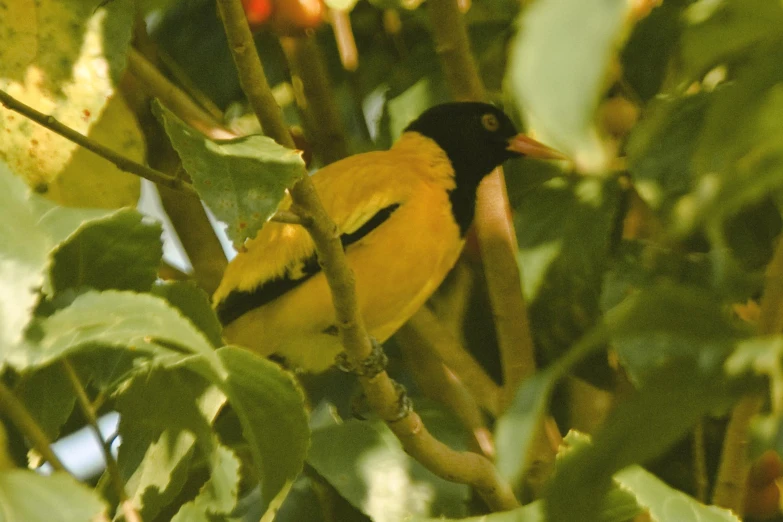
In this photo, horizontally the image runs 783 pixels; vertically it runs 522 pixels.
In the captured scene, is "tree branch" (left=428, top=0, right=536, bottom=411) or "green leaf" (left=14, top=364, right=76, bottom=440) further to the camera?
"tree branch" (left=428, top=0, right=536, bottom=411)

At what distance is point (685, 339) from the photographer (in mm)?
492

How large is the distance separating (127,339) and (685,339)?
13.2 inches

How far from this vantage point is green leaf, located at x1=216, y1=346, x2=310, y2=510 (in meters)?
0.72

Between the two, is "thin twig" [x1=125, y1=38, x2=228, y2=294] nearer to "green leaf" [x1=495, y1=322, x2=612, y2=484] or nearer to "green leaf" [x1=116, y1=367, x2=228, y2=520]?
"green leaf" [x1=116, y1=367, x2=228, y2=520]

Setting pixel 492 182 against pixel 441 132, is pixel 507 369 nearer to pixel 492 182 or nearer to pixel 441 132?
pixel 492 182

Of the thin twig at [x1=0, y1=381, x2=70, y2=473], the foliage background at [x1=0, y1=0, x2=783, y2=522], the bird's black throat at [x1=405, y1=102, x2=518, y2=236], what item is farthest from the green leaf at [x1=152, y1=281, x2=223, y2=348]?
the bird's black throat at [x1=405, y1=102, x2=518, y2=236]

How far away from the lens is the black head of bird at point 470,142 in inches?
70.1

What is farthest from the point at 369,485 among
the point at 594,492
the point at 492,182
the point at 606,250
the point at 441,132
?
the point at 441,132

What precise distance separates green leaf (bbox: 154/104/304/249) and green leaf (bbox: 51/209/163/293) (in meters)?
0.20

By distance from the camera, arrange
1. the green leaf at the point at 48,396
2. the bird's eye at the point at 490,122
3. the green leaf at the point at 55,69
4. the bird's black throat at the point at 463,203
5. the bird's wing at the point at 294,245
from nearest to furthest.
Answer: the green leaf at the point at 48,396 → the green leaf at the point at 55,69 → the bird's wing at the point at 294,245 → the bird's black throat at the point at 463,203 → the bird's eye at the point at 490,122

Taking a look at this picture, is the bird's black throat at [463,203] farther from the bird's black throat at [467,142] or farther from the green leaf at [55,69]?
the green leaf at [55,69]

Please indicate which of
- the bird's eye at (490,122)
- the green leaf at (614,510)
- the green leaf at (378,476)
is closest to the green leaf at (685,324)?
the green leaf at (614,510)

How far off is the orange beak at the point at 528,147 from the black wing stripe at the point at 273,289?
309 mm

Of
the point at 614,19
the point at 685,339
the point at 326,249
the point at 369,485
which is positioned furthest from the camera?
the point at 369,485
